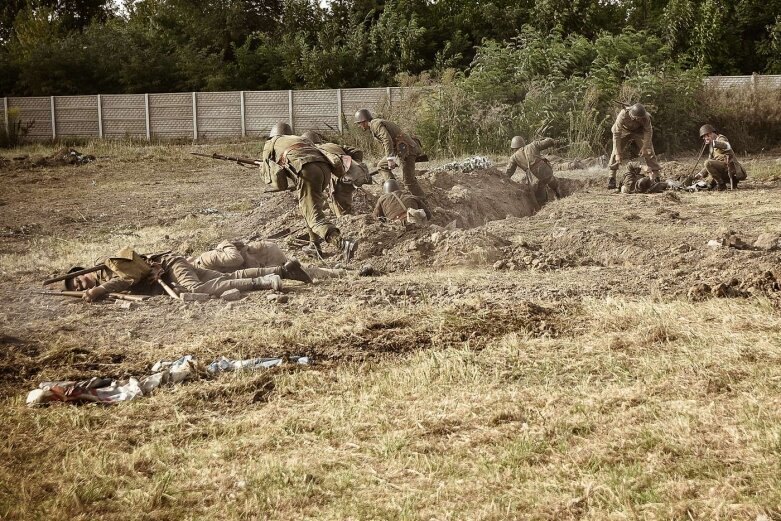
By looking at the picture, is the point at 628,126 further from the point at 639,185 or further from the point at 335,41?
the point at 335,41

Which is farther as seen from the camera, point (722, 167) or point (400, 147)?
point (722, 167)

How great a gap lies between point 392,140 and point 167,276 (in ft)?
14.2

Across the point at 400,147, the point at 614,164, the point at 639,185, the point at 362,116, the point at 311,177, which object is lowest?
the point at 639,185

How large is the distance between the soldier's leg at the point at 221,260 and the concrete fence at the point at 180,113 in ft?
48.3

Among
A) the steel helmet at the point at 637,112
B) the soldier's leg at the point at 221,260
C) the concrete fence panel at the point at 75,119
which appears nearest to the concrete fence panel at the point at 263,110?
the concrete fence panel at the point at 75,119

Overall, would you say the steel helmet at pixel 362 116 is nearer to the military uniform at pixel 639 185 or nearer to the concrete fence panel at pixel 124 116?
the military uniform at pixel 639 185

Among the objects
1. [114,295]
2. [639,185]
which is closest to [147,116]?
[639,185]

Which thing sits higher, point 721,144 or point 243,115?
point 243,115

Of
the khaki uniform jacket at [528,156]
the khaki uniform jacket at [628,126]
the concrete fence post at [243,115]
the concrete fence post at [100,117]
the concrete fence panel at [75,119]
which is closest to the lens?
the khaki uniform jacket at [528,156]

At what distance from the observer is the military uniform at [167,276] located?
24.5ft

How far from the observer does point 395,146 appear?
11406 mm

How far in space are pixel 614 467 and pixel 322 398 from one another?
1.80 metres

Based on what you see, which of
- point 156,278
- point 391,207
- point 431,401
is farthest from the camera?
point 391,207

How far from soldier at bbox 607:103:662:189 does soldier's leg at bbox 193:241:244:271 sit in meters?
7.98
